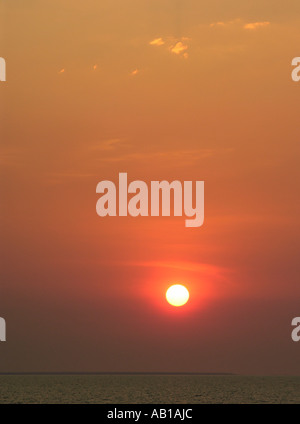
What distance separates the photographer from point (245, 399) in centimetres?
15238
